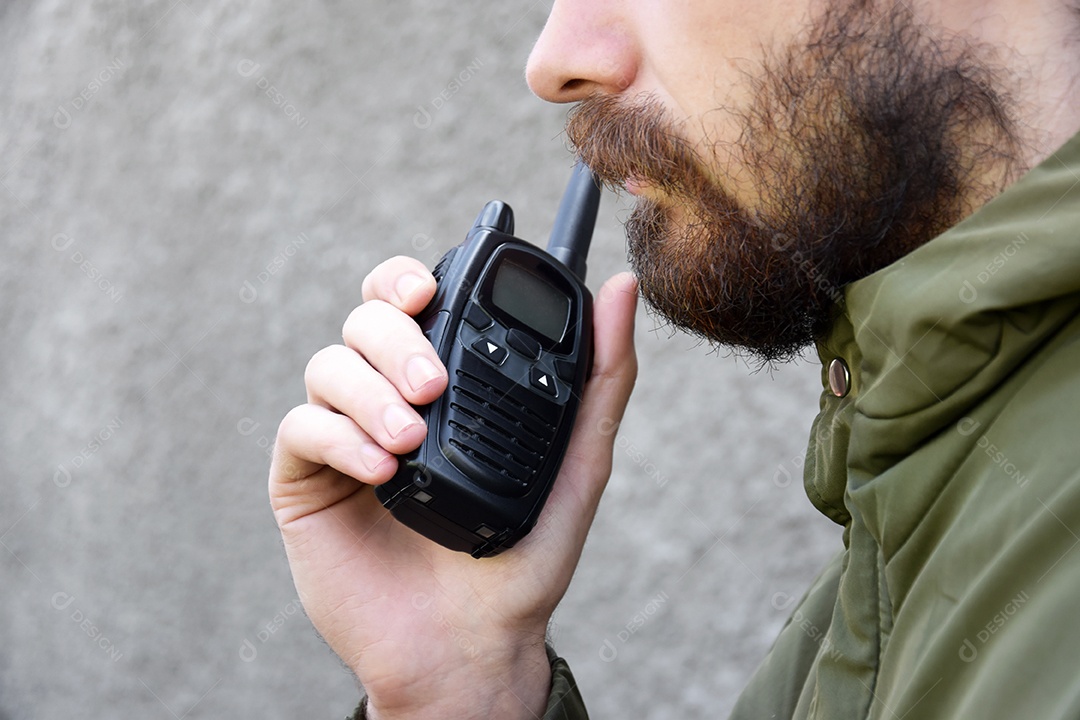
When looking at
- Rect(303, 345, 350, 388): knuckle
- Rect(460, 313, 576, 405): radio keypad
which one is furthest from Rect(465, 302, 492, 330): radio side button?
Rect(303, 345, 350, 388): knuckle

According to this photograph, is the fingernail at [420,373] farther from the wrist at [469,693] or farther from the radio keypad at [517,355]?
the wrist at [469,693]

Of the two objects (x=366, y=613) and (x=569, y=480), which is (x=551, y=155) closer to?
(x=569, y=480)

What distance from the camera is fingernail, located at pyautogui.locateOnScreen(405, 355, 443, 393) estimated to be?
3.27ft

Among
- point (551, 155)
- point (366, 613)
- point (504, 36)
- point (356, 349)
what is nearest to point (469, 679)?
point (366, 613)

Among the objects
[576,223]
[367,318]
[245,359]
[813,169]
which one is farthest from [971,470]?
[245,359]

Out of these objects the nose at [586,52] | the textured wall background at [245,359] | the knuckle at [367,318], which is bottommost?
the textured wall background at [245,359]

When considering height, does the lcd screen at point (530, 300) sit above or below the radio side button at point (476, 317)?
below

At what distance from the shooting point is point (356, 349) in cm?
108

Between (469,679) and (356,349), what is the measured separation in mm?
412

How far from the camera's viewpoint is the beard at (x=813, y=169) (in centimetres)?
76

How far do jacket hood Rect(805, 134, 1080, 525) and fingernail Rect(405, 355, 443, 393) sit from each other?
453 millimetres

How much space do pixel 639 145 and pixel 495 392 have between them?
1.02 feet

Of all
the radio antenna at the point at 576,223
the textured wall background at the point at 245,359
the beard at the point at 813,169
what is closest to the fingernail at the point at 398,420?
the beard at the point at 813,169

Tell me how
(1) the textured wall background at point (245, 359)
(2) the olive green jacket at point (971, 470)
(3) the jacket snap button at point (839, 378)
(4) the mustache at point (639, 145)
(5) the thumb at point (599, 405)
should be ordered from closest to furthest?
(2) the olive green jacket at point (971, 470), (3) the jacket snap button at point (839, 378), (4) the mustache at point (639, 145), (5) the thumb at point (599, 405), (1) the textured wall background at point (245, 359)
